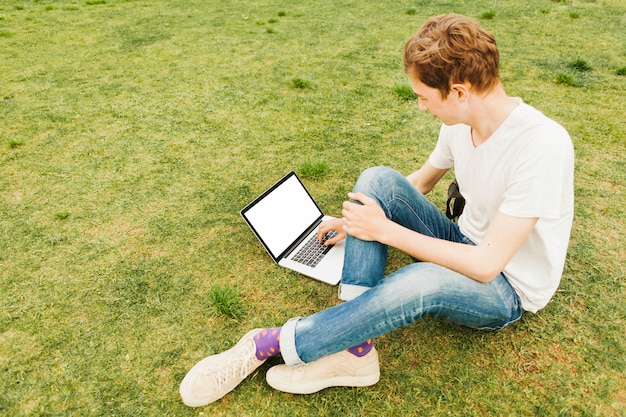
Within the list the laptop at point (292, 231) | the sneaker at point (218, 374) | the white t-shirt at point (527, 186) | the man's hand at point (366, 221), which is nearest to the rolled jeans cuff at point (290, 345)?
the sneaker at point (218, 374)

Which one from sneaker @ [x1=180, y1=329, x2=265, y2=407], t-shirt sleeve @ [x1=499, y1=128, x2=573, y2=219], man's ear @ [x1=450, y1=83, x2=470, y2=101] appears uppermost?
man's ear @ [x1=450, y1=83, x2=470, y2=101]

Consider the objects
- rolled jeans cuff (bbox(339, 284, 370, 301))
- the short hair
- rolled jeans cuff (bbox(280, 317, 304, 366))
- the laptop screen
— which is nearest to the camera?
the short hair

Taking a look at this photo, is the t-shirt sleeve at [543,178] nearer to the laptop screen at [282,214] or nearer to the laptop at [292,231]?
the laptop at [292,231]

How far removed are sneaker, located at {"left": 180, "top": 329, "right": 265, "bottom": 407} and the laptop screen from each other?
2.47ft

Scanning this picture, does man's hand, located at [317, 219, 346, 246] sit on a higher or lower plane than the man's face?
lower

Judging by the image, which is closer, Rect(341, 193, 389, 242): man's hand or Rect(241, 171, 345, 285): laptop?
Rect(341, 193, 389, 242): man's hand

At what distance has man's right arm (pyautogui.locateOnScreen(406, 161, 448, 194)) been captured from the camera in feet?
8.30

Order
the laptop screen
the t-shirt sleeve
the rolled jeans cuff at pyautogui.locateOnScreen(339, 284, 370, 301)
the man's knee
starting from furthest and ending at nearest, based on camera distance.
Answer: the laptop screen
the man's knee
the rolled jeans cuff at pyautogui.locateOnScreen(339, 284, 370, 301)
the t-shirt sleeve

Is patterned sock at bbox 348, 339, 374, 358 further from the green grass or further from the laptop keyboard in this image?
the laptop keyboard

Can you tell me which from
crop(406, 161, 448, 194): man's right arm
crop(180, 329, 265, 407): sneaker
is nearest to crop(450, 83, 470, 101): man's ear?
crop(406, 161, 448, 194): man's right arm

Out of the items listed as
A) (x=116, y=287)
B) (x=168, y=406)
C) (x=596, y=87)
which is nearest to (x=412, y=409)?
(x=168, y=406)

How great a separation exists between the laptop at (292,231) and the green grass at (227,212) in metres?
0.10

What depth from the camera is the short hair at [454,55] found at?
1.78 metres

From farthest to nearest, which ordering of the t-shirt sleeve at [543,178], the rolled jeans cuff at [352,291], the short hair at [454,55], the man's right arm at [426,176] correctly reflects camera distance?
the man's right arm at [426,176] → the rolled jeans cuff at [352,291] → the short hair at [454,55] → the t-shirt sleeve at [543,178]
